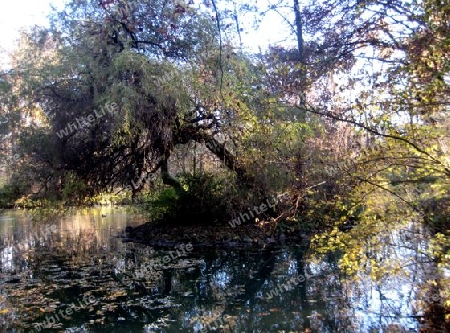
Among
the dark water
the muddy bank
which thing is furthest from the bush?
the dark water

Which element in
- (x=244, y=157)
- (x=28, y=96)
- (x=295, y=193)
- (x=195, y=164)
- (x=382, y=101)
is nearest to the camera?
(x=382, y=101)

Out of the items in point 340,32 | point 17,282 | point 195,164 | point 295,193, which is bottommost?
point 17,282

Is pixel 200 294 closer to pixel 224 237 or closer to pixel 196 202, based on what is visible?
pixel 224 237

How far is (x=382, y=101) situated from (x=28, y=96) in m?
8.62

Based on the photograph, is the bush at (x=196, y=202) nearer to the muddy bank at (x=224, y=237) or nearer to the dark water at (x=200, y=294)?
the muddy bank at (x=224, y=237)

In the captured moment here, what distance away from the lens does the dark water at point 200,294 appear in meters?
5.95

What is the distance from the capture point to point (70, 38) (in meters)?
9.81

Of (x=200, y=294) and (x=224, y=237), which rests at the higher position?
(x=224, y=237)

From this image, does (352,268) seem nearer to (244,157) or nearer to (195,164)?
(244,157)

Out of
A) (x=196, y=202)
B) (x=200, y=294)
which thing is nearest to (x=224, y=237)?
(x=196, y=202)

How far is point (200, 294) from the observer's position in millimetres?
7711

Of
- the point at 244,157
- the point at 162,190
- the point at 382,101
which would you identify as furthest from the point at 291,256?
the point at 382,101

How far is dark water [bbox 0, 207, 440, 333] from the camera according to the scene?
5.95 meters

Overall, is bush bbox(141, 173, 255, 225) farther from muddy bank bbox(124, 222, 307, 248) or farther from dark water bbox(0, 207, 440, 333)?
dark water bbox(0, 207, 440, 333)
